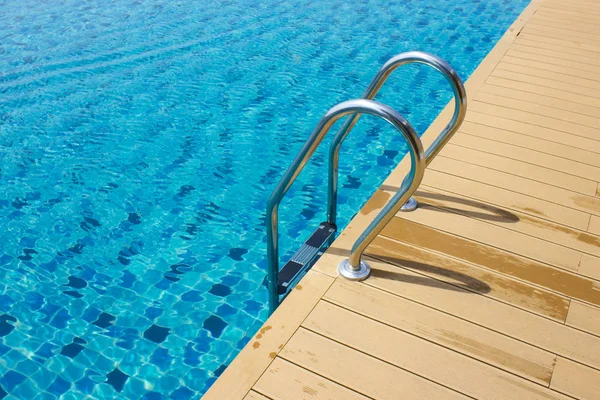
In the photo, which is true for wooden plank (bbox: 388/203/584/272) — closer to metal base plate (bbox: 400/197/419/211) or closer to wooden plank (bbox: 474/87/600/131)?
metal base plate (bbox: 400/197/419/211)

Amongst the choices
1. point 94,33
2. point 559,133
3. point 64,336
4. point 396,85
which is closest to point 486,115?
point 559,133

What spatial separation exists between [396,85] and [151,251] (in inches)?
145

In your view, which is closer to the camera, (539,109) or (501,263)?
(501,263)

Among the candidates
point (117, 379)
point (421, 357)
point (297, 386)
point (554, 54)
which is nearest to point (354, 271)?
point (421, 357)

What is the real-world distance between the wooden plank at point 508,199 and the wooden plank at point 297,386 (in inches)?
64.5

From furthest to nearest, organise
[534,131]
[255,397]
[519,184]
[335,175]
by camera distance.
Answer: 1. [534,131]
2. [519,184]
3. [335,175]
4. [255,397]

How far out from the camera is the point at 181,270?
143 inches

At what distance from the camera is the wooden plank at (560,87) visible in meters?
4.86

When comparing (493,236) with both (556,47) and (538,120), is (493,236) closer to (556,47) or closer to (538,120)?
(538,120)

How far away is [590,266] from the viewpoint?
282cm

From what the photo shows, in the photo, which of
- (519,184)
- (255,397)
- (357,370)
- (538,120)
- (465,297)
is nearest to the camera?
(255,397)

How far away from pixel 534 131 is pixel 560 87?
3.90ft

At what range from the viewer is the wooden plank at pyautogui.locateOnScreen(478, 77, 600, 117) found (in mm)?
4656

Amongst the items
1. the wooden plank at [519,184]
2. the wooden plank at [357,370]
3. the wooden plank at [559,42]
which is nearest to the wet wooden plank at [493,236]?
the wooden plank at [519,184]
